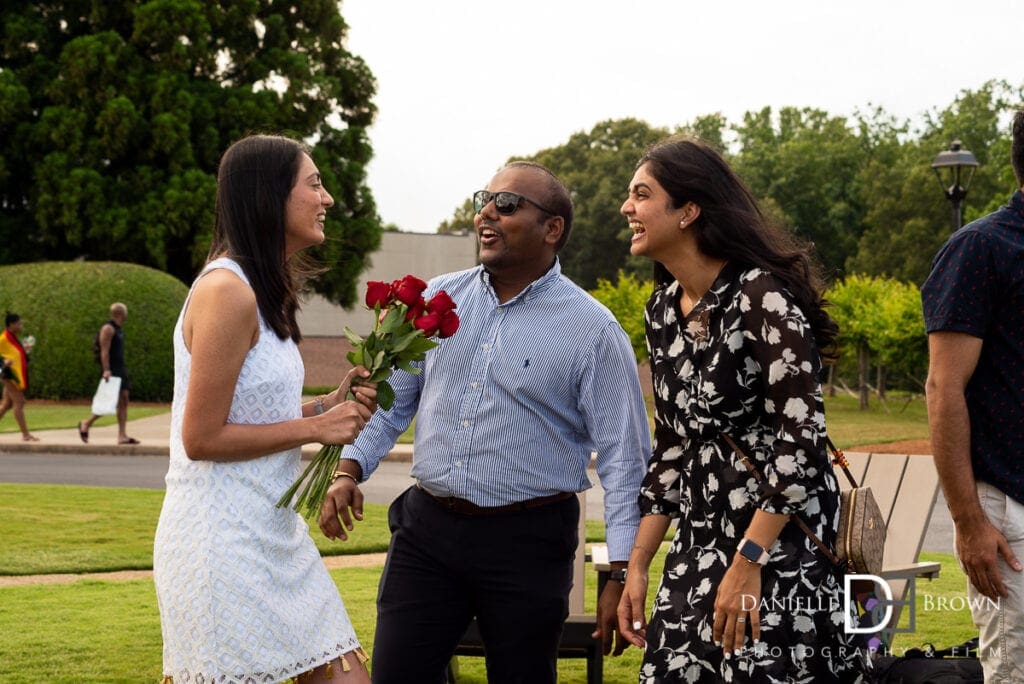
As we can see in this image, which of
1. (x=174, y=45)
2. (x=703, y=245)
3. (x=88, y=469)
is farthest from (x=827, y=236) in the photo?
(x=703, y=245)

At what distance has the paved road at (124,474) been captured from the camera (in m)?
14.1

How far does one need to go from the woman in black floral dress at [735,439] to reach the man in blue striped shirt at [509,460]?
702 millimetres

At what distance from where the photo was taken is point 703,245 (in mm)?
3107

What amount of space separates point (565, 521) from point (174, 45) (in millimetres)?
32576

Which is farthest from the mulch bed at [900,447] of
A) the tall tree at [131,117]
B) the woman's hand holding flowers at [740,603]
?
the woman's hand holding flowers at [740,603]

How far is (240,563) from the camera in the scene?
3.07 meters

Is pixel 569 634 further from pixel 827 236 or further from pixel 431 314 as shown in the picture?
pixel 827 236

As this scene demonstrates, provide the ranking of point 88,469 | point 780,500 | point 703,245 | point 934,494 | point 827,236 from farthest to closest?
1. point 827,236
2. point 88,469
3. point 934,494
4. point 703,245
5. point 780,500

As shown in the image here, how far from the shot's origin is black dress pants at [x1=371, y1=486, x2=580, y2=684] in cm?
383

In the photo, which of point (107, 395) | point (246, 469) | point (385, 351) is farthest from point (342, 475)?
point (107, 395)

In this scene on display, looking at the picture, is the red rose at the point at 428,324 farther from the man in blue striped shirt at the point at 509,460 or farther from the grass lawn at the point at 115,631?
the grass lawn at the point at 115,631

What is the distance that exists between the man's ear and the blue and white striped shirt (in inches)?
4.8

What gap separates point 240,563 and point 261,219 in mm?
903

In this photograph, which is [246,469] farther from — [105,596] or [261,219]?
[105,596]
